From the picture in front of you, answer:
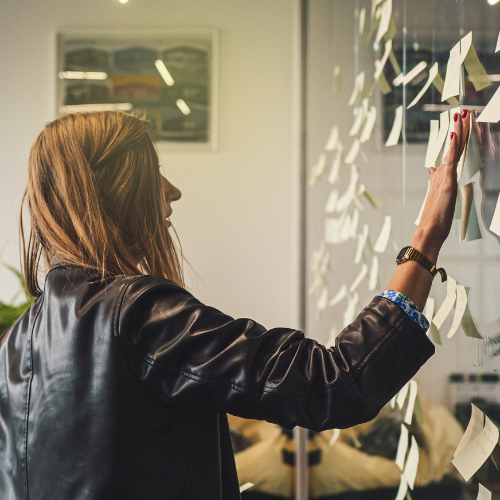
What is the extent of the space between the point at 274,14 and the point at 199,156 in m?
0.75

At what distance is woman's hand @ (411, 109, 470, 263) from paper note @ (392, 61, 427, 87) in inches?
8.1

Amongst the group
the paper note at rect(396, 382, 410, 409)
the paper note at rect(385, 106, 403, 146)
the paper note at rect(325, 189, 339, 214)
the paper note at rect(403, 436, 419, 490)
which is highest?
the paper note at rect(385, 106, 403, 146)

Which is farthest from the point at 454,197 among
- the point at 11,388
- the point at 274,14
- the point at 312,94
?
the point at 274,14

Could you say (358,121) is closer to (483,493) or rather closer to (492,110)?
(492,110)

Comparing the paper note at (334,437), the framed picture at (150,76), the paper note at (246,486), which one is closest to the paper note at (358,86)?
the paper note at (334,437)

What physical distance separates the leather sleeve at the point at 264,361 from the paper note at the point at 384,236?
446 mm

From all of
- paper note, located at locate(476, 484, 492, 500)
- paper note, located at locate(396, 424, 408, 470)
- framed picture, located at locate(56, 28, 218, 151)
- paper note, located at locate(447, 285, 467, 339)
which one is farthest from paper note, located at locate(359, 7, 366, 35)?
framed picture, located at locate(56, 28, 218, 151)

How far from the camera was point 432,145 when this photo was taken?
0.71 m

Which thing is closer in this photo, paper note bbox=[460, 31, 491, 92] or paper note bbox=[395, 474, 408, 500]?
paper note bbox=[460, 31, 491, 92]

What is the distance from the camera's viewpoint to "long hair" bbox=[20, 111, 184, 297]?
2.12 ft

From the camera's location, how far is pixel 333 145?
1.58 meters

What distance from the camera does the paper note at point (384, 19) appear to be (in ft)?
3.01

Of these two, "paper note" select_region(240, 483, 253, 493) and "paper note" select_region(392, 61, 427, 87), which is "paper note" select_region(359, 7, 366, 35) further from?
"paper note" select_region(240, 483, 253, 493)

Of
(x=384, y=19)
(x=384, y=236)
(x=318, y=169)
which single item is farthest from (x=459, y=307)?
(x=318, y=169)
